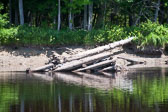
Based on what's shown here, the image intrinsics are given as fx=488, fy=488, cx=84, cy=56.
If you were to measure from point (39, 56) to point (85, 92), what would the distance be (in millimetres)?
17395

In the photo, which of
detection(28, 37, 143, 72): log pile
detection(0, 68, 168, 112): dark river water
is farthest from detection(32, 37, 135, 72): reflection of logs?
detection(0, 68, 168, 112): dark river water

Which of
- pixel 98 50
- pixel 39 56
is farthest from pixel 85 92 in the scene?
pixel 39 56

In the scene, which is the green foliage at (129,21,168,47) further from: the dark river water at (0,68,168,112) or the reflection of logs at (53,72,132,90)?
the reflection of logs at (53,72,132,90)

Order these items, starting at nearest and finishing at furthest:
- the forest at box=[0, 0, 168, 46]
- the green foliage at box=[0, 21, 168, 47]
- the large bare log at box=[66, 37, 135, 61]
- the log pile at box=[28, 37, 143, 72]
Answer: the log pile at box=[28, 37, 143, 72]
the large bare log at box=[66, 37, 135, 61]
the green foliage at box=[0, 21, 168, 47]
the forest at box=[0, 0, 168, 46]

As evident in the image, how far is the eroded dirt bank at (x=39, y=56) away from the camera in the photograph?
3753cm

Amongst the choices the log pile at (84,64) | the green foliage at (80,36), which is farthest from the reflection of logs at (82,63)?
the green foliage at (80,36)

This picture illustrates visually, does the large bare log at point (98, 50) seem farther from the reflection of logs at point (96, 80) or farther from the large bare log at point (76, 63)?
the reflection of logs at point (96, 80)

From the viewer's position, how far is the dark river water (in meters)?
17.8

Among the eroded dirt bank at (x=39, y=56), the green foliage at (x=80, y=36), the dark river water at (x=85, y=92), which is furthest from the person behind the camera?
the green foliage at (x=80, y=36)

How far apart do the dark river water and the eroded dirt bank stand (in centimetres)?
643

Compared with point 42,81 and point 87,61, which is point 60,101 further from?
point 87,61

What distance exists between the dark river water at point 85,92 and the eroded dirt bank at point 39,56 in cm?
643

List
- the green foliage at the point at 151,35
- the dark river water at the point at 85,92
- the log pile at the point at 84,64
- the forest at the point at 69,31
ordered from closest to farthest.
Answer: the dark river water at the point at 85,92 → the log pile at the point at 84,64 → the forest at the point at 69,31 → the green foliage at the point at 151,35

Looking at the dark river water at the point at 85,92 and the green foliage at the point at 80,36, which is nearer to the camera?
the dark river water at the point at 85,92
